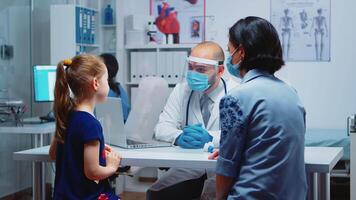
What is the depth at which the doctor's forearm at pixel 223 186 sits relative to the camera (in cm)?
174

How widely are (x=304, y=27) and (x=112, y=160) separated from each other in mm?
3593

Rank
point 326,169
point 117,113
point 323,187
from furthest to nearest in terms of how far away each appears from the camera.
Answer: point 117,113 < point 323,187 < point 326,169

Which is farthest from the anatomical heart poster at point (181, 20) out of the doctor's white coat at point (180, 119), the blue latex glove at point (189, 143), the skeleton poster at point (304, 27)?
the blue latex glove at point (189, 143)

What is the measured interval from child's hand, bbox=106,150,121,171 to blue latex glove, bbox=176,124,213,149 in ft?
1.32

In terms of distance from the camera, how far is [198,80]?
280 cm

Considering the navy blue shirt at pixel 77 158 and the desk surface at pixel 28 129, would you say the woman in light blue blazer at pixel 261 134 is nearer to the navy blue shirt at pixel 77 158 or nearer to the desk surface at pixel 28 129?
the navy blue shirt at pixel 77 158

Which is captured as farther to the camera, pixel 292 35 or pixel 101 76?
pixel 292 35

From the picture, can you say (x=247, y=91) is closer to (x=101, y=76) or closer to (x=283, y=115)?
(x=283, y=115)

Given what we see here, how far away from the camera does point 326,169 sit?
6.47 ft

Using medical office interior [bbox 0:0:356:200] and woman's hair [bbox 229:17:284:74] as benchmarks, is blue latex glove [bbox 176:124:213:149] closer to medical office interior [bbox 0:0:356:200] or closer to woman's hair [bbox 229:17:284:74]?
woman's hair [bbox 229:17:284:74]

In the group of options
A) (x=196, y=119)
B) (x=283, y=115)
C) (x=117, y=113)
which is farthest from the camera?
(x=196, y=119)

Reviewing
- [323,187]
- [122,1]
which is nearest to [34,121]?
[122,1]

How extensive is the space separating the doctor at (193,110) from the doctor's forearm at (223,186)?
0.87 m

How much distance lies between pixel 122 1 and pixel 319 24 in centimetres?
203
